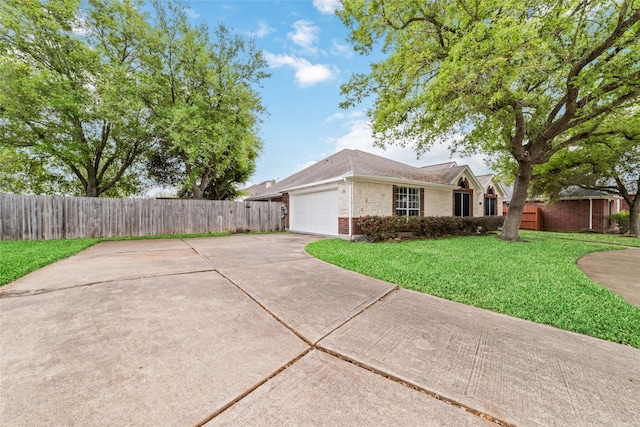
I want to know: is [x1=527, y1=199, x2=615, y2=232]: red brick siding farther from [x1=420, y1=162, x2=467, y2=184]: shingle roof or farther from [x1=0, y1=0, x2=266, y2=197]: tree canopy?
[x1=0, y1=0, x2=266, y2=197]: tree canopy

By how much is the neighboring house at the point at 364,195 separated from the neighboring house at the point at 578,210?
7343mm

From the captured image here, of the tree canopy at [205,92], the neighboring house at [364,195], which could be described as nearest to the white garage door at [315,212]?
the neighboring house at [364,195]

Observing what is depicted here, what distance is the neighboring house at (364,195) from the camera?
10.1 meters

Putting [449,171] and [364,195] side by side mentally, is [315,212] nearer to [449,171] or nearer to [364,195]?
[364,195]

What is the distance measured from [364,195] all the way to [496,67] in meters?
5.68

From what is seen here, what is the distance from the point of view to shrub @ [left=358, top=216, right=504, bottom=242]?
9.27m

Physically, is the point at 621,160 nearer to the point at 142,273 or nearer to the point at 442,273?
→ the point at 442,273

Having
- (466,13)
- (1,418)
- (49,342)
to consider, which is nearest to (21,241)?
(49,342)

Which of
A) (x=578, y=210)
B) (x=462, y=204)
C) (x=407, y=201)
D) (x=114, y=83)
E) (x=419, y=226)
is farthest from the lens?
(x=578, y=210)

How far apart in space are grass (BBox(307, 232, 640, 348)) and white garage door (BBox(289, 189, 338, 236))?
4.01 m

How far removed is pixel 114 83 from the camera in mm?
11141

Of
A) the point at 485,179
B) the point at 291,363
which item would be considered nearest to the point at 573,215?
the point at 485,179

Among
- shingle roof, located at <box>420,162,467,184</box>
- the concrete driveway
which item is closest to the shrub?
shingle roof, located at <box>420,162,467,184</box>

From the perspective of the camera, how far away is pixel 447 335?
2500mm
